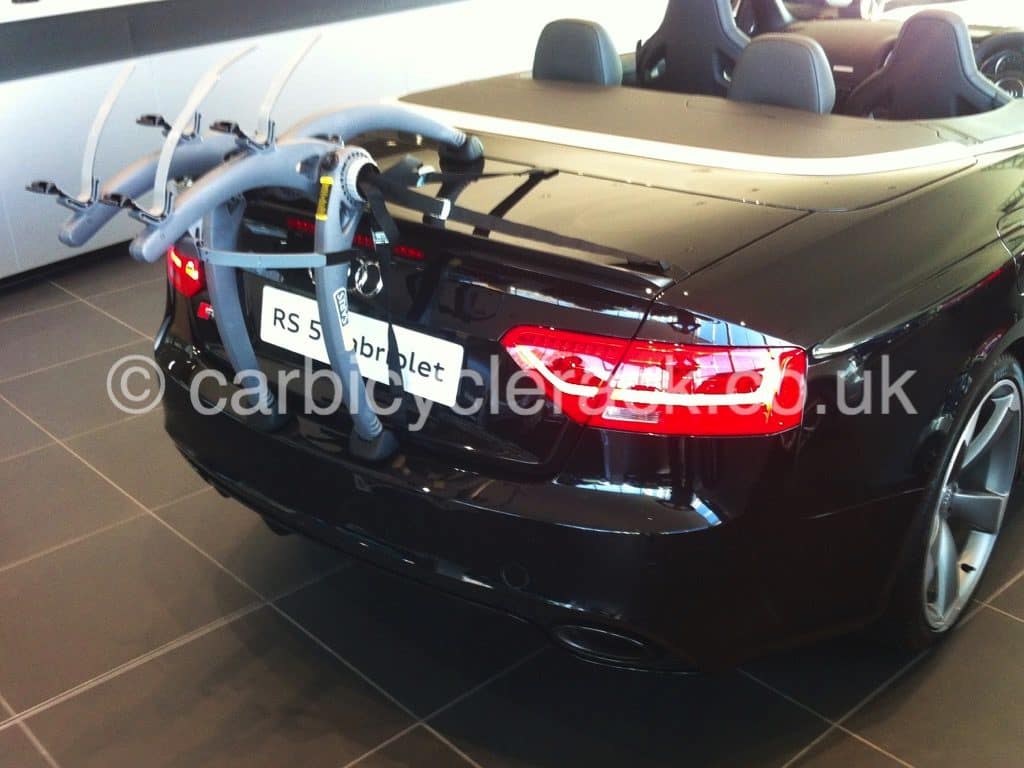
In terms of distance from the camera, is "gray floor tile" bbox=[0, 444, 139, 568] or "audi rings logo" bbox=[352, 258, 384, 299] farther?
"gray floor tile" bbox=[0, 444, 139, 568]

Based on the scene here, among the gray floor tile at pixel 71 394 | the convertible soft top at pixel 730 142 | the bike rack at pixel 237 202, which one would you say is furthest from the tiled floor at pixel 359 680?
the convertible soft top at pixel 730 142

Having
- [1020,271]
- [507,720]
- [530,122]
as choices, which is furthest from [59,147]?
[1020,271]

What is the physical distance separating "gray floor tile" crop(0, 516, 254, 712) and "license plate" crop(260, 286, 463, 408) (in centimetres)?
71

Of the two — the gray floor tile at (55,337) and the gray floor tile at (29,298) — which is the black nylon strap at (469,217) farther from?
the gray floor tile at (29,298)

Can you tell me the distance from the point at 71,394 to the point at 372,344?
6.34 ft

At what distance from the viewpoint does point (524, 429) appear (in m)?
1.55

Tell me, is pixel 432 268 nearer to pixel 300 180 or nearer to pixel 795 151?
pixel 300 180

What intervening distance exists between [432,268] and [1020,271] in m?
1.04

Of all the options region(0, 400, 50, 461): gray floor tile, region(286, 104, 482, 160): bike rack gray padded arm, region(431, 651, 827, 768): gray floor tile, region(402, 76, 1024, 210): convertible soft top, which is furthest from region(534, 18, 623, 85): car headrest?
region(0, 400, 50, 461): gray floor tile

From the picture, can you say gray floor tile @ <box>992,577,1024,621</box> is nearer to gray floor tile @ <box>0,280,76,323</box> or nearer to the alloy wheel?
the alloy wheel

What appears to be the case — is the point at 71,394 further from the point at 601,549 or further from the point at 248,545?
the point at 601,549

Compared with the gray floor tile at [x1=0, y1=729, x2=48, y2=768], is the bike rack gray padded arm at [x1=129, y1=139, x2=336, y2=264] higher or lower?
higher

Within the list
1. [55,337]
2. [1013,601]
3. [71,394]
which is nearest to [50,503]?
[71,394]

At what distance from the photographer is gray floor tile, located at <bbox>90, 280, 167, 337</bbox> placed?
3.82m
